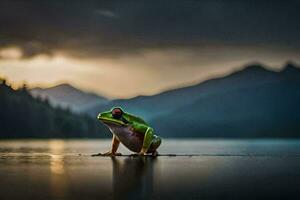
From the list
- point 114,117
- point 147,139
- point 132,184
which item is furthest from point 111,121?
point 132,184

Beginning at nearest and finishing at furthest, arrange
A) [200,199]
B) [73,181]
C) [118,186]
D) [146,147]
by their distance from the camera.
Answer: [200,199]
[118,186]
[73,181]
[146,147]

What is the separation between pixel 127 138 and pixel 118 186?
12957 mm

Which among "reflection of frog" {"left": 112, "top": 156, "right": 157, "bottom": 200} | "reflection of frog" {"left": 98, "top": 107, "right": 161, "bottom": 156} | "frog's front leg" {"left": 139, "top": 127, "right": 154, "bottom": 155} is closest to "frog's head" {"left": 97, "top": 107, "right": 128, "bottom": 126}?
"reflection of frog" {"left": 98, "top": 107, "right": 161, "bottom": 156}

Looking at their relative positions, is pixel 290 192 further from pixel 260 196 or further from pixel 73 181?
pixel 73 181

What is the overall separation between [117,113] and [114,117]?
20 cm

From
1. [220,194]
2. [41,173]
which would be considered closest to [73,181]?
[41,173]

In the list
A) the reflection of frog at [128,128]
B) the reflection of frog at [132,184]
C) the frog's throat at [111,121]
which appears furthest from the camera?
the reflection of frog at [128,128]

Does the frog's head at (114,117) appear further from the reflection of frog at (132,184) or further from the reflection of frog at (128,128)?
the reflection of frog at (132,184)

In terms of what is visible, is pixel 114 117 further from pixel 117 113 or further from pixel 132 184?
pixel 132 184

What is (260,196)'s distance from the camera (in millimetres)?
10875

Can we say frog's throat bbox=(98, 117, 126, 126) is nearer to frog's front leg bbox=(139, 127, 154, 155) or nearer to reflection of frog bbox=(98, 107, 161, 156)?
reflection of frog bbox=(98, 107, 161, 156)

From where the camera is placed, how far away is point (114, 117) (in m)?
25.0

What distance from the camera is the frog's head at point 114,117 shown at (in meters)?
24.9

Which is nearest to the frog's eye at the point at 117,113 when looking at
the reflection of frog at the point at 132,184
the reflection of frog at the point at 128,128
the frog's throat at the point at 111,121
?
the reflection of frog at the point at 128,128
